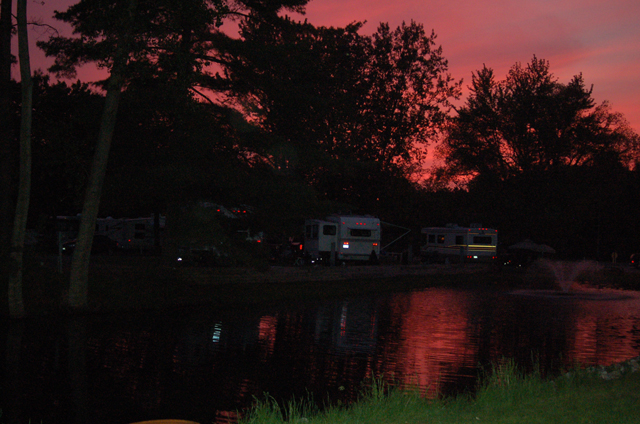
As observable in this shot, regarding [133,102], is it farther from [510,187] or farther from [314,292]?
[510,187]

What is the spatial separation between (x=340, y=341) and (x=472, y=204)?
54.7 metres

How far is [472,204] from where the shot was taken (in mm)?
67500

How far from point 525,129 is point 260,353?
52.6 m

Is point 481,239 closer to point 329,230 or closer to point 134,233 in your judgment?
point 329,230

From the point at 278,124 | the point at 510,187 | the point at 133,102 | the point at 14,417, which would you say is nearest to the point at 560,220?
the point at 510,187

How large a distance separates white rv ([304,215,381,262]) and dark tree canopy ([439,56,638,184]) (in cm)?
2148

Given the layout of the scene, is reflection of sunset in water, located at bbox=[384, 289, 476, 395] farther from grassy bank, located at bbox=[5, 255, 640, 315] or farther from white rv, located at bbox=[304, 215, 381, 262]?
white rv, located at bbox=[304, 215, 381, 262]

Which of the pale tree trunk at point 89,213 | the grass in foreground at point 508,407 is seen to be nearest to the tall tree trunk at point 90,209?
the pale tree trunk at point 89,213

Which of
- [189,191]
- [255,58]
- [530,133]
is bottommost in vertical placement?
[189,191]

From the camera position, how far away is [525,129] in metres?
60.8

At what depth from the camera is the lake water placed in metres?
9.10

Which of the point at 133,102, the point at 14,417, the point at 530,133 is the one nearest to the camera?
the point at 14,417

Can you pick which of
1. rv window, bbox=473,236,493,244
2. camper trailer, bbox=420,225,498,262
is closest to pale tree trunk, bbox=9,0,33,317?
camper trailer, bbox=420,225,498,262

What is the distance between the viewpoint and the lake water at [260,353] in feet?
29.9
